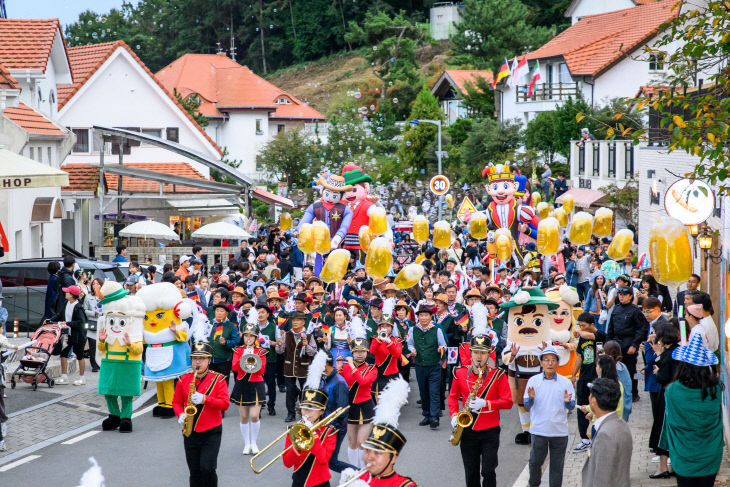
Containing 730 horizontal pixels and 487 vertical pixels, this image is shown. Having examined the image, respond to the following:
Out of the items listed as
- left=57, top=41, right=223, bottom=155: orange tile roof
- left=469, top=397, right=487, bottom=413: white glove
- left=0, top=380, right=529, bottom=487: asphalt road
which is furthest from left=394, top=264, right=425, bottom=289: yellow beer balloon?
left=57, top=41, right=223, bottom=155: orange tile roof

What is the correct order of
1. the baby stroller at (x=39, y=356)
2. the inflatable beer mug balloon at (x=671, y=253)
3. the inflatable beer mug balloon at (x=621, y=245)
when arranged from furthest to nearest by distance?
the inflatable beer mug balloon at (x=621, y=245) < the baby stroller at (x=39, y=356) < the inflatable beer mug balloon at (x=671, y=253)

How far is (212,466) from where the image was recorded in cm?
965

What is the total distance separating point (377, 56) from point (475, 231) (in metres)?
52.5

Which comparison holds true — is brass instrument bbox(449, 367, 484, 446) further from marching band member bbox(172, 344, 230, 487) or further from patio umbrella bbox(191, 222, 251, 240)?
patio umbrella bbox(191, 222, 251, 240)

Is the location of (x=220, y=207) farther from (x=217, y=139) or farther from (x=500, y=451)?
(x=217, y=139)

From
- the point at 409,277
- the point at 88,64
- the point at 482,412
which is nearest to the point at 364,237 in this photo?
the point at 409,277

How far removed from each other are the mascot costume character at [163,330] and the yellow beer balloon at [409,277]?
4.15 m

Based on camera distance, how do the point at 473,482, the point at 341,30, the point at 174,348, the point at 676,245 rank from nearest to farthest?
the point at 473,482 < the point at 676,245 < the point at 174,348 < the point at 341,30

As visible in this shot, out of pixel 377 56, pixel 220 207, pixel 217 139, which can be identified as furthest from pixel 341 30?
pixel 220 207

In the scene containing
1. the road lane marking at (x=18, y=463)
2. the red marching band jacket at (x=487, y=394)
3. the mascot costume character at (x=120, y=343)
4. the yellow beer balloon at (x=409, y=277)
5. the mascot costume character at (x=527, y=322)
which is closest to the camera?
the red marching band jacket at (x=487, y=394)

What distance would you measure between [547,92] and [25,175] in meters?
36.0

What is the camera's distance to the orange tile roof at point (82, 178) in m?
32.0

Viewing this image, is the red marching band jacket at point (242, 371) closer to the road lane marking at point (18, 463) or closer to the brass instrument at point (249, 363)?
the brass instrument at point (249, 363)

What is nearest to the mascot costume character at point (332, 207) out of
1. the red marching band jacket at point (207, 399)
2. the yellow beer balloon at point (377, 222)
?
the yellow beer balloon at point (377, 222)
